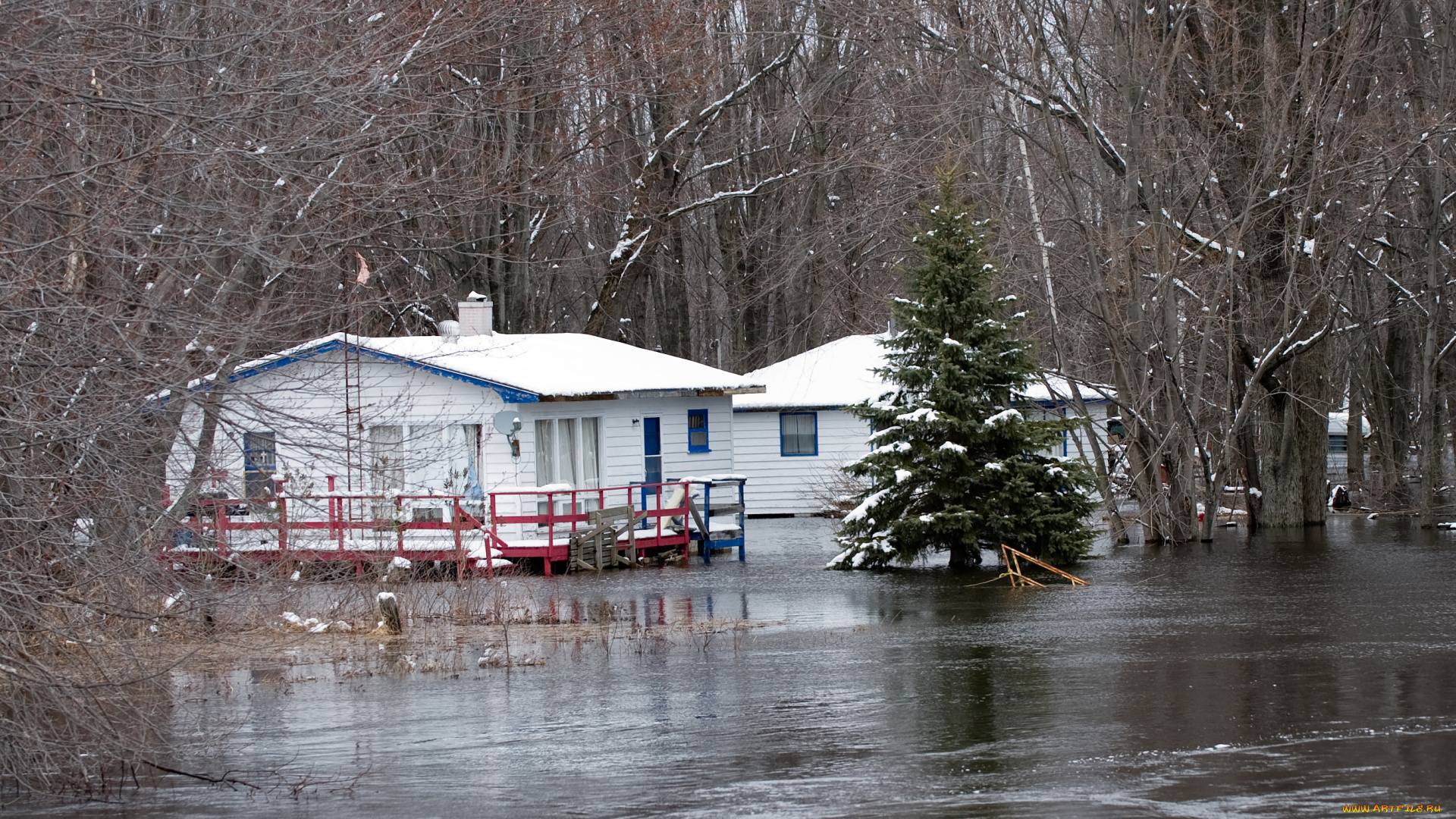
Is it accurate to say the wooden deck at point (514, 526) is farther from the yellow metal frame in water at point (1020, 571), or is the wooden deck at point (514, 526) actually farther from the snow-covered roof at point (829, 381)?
the snow-covered roof at point (829, 381)

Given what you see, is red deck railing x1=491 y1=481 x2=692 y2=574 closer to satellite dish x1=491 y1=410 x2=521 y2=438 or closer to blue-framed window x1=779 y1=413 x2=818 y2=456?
satellite dish x1=491 y1=410 x2=521 y2=438

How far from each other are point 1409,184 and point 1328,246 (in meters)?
5.38

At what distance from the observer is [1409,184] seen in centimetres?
3284

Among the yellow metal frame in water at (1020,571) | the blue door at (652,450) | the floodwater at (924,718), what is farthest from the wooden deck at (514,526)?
the yellow metal frame in water at (1020,571)

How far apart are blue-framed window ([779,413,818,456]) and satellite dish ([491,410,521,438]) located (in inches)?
461

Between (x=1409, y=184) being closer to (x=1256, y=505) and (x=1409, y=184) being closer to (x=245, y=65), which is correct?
(x=1256, y=505)

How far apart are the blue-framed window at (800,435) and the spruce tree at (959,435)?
43.9ft

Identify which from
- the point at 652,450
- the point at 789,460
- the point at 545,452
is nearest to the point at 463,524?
the point at 545,452

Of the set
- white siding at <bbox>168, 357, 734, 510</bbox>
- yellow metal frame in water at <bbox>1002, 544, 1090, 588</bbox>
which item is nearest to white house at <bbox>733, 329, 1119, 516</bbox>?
white siding at <bbox>168, 357, 734, 510</bbox>

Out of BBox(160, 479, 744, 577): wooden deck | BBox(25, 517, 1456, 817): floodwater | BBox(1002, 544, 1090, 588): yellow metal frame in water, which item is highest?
BBox(160, 479, 744, 577): wooden deck

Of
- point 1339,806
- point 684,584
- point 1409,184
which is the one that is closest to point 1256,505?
point 1409,184

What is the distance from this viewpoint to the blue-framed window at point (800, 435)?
38.3 metres

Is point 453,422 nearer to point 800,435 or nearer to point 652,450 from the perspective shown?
point 652,450

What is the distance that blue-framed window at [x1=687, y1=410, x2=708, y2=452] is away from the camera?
1265 inches
